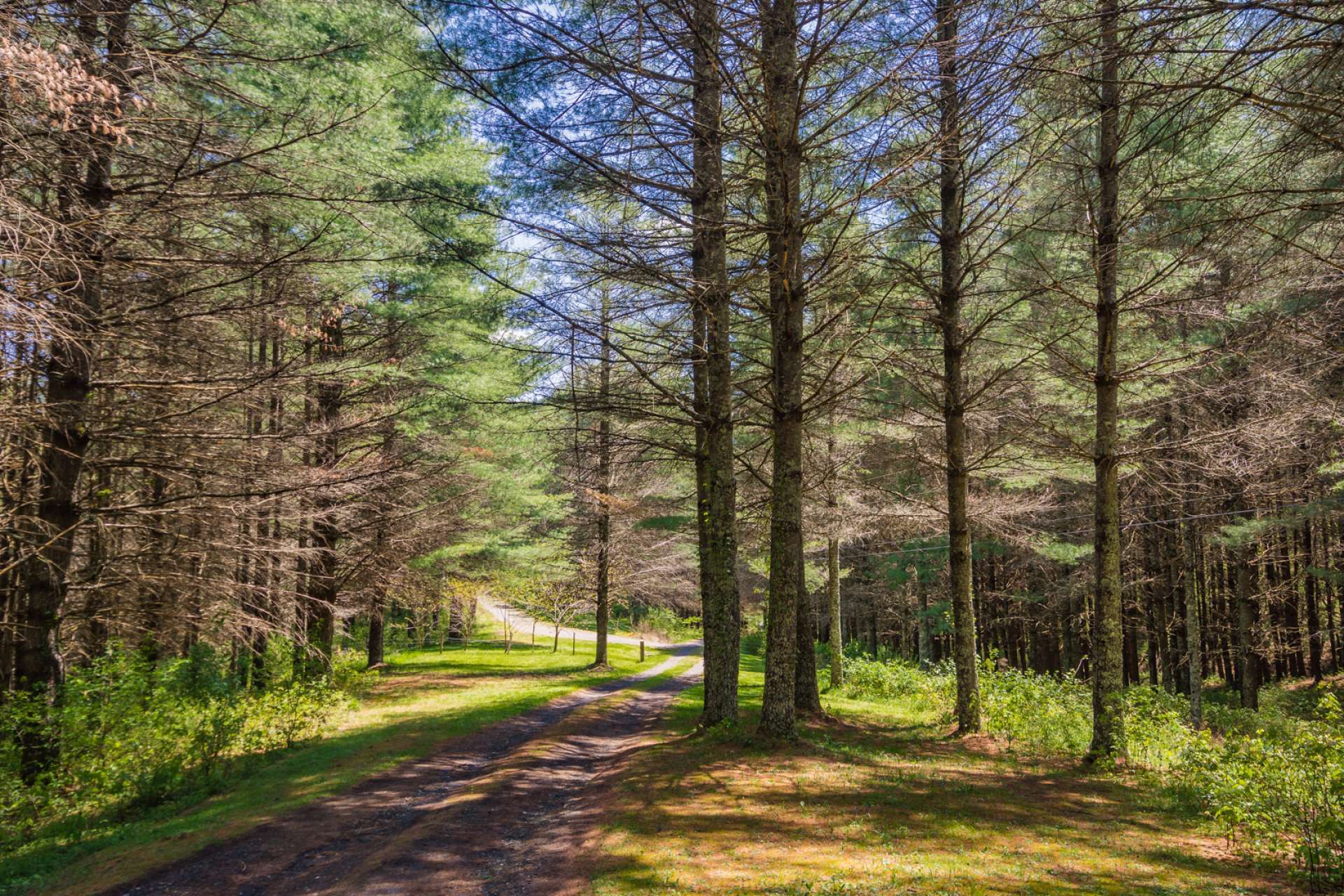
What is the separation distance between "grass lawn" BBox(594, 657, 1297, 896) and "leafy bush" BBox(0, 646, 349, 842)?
535 centimetres

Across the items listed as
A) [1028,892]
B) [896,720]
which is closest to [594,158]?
[1028,892]

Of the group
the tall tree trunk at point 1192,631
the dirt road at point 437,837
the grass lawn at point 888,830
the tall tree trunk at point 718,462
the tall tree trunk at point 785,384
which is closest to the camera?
the grass lawn at point 888,830

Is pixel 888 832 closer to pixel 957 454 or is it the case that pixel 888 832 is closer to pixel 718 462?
pixel 718 462

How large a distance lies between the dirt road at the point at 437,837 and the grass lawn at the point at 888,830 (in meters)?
0.63

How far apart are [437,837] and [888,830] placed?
4128 mm

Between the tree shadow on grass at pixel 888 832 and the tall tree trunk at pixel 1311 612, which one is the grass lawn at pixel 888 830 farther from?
the tall tree trunk at pixel 1311 612

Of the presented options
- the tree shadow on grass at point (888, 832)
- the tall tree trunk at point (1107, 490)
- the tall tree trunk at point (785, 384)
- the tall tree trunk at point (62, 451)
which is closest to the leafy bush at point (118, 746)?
the tall tree trunk at point (62, 451)

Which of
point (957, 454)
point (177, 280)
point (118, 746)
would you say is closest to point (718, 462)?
point (957, 454)

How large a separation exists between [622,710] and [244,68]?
13.5m

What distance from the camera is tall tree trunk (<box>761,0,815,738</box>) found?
754 cm

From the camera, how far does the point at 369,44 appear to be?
758 centimetres

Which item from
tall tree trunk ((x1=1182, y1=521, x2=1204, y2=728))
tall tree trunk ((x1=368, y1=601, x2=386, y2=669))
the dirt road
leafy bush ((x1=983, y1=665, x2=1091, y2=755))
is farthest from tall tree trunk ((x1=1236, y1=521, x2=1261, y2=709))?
tall tree trunk ((x1=368, y1=601, x2=386, y2=669))

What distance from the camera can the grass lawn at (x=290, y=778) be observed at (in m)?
5.57

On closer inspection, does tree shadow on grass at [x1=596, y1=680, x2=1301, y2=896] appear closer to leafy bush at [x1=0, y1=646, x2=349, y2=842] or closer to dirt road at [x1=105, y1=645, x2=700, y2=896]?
dirt road at [x1=105, y1=645, x2=700, y2=896]
